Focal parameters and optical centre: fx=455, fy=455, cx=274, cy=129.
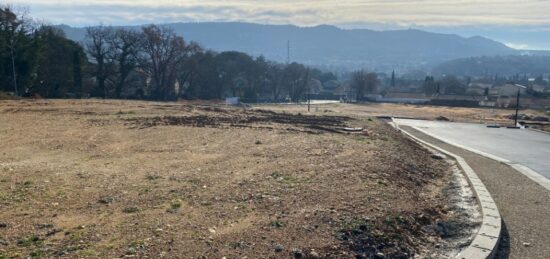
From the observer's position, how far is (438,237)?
19.4 feet

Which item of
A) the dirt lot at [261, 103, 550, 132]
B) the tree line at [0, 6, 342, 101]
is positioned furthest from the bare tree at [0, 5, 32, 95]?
the dirt lot at [261, 103, 550, 132]

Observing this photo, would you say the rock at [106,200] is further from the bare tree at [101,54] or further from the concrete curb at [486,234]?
the bare tree at [101,54]

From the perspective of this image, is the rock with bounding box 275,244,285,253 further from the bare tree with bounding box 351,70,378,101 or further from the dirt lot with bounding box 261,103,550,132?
the bare tree with bounding box 351,70,378,101

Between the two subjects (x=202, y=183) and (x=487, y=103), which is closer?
(x=202, y=183)

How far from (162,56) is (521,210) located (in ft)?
152

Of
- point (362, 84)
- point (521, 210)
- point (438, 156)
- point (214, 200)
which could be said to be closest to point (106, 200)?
point (214, 200)

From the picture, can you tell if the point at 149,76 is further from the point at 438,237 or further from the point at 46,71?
the point at 438,237

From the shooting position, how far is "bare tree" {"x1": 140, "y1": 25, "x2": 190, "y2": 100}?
158 ft

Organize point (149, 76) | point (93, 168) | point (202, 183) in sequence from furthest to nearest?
point (149, 76), point (93, 168), point (202, 183)

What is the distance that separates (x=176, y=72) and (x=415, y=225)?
164ft

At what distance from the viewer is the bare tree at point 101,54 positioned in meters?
44.7

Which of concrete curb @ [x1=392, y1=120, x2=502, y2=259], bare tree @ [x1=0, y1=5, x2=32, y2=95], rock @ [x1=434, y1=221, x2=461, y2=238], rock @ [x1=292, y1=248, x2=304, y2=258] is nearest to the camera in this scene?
rock @ [x1=292, y1=248, x2=304, y2=258]

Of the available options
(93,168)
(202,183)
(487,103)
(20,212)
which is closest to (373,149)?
(202,183)

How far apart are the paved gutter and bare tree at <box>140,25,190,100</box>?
40.6 meters
